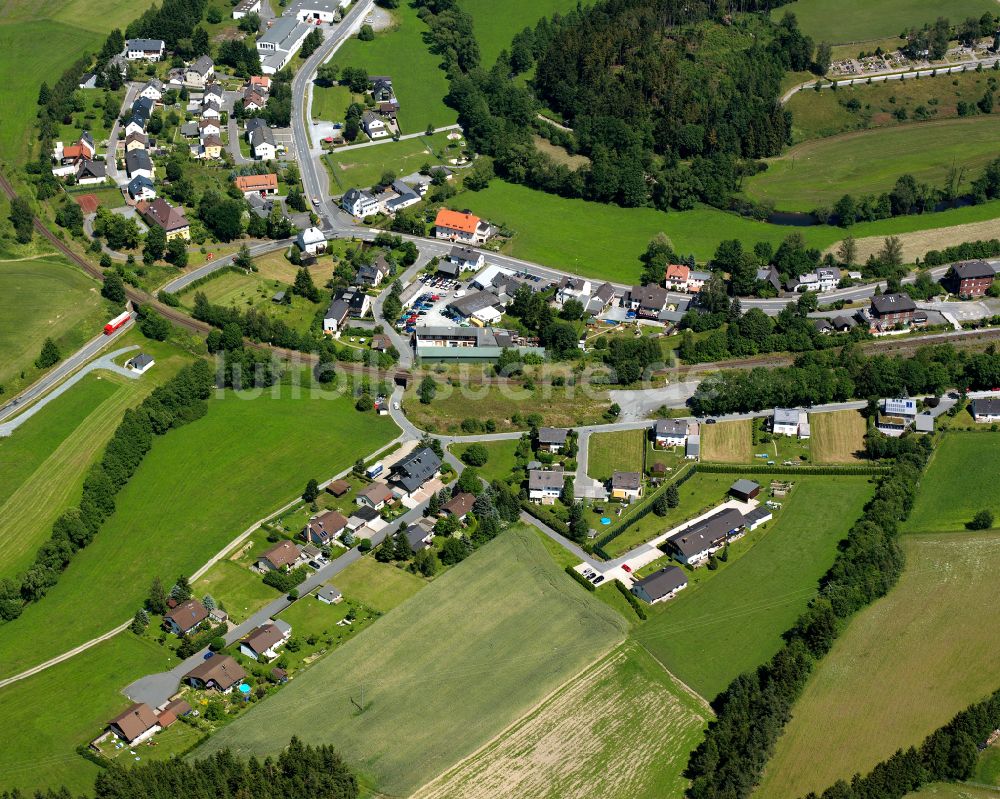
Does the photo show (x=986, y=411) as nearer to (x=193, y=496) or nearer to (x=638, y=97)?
(x=193, y=496)

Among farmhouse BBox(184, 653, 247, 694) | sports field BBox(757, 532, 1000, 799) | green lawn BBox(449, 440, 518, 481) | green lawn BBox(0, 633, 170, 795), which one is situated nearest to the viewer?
green lawn BBox(0, 633, 170, 795)

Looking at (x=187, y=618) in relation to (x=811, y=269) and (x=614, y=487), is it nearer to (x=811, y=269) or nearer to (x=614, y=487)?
(x=614, y=487)

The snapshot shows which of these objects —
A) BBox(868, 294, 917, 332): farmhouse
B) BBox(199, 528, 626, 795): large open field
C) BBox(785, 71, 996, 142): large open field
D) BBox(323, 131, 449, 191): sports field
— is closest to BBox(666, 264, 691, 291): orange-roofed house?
BBox(868, 294, 917, 332): farmhouse

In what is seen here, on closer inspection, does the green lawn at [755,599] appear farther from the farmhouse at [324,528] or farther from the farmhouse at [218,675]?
the farmhouse at [218,675]

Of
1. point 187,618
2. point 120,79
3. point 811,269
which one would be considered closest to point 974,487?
point 811,269

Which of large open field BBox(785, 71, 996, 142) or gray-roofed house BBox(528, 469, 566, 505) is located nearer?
gray-roofed house BBox(528, 469, 566, 505)

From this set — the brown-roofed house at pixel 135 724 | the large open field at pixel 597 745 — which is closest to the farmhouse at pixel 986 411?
the large open field at pixel 597 745

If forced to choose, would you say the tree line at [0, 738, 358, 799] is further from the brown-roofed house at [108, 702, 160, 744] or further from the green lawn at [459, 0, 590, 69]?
the green lawn at [459, 0, 590, 69]

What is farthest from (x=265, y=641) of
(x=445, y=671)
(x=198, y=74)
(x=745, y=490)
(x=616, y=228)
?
(x=198, y=74)
